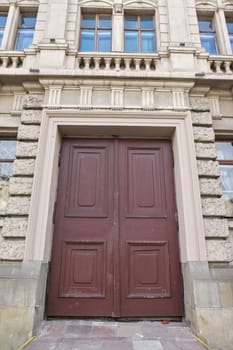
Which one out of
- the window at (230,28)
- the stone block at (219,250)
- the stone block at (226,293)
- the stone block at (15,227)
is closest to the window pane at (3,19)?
the stone block at (15,227)

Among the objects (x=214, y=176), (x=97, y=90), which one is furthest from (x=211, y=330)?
(x=97, y=90)

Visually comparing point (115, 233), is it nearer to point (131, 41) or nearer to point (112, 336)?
point (112, 336)

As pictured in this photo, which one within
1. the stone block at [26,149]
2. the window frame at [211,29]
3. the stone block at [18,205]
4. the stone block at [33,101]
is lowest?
the stone block at [18,205]

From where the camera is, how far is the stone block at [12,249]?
3.86 m

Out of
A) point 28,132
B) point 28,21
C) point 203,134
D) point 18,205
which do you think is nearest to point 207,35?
point 203,134

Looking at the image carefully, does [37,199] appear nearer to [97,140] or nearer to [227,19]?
[97,140]

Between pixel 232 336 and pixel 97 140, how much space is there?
424cm

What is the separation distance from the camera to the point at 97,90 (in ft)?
16.7

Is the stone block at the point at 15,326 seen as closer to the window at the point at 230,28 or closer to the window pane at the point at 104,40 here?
the window pane at the point at 104,40

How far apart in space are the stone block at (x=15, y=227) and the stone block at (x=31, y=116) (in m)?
2.02

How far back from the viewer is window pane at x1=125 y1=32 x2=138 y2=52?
20.0 ft

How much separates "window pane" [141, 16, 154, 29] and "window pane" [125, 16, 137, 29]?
22 centimetres

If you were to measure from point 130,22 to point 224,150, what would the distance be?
4514mm

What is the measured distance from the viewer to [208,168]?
4500 mm
